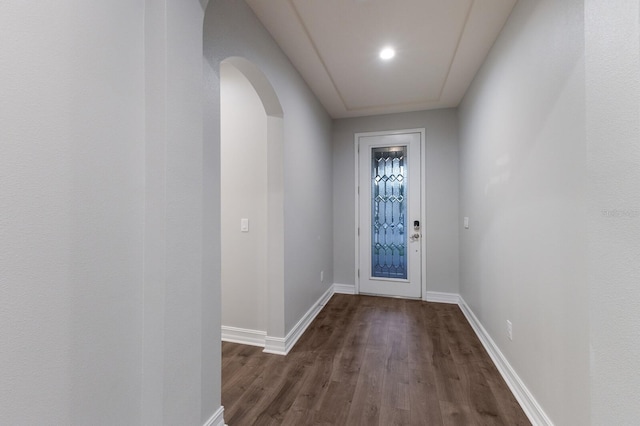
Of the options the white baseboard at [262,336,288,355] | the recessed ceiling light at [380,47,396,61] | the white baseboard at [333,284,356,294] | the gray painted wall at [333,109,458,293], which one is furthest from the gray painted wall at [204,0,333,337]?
the gray painted wall at [333,109,458,293]

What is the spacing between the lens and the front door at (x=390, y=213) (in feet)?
12.9

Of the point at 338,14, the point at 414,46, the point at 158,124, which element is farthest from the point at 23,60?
the point at 414,46

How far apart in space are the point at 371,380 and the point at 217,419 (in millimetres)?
1085

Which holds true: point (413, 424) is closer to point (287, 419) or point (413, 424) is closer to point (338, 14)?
point (287, 419)

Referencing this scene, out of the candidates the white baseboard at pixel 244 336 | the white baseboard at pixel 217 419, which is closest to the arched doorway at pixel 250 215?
the white baseboard at pixel 244 336

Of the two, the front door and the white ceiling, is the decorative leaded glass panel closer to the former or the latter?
the front door

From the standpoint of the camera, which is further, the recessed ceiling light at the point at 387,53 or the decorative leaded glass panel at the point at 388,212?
the decorative leaded glass panel at the point at 388,212

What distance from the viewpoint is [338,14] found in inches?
78.8

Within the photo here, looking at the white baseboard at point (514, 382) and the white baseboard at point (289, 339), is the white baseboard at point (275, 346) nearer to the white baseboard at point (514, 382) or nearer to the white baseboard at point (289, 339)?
the white baseboard at point (289, 339)

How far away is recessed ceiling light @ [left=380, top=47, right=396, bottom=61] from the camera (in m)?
2.47

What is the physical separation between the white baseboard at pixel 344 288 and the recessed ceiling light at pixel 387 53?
9.88 ft

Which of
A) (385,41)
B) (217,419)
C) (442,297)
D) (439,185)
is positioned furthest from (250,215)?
(442,297)

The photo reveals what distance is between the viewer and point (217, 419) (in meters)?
1.60

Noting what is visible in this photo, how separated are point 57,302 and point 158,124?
66 centimetres
